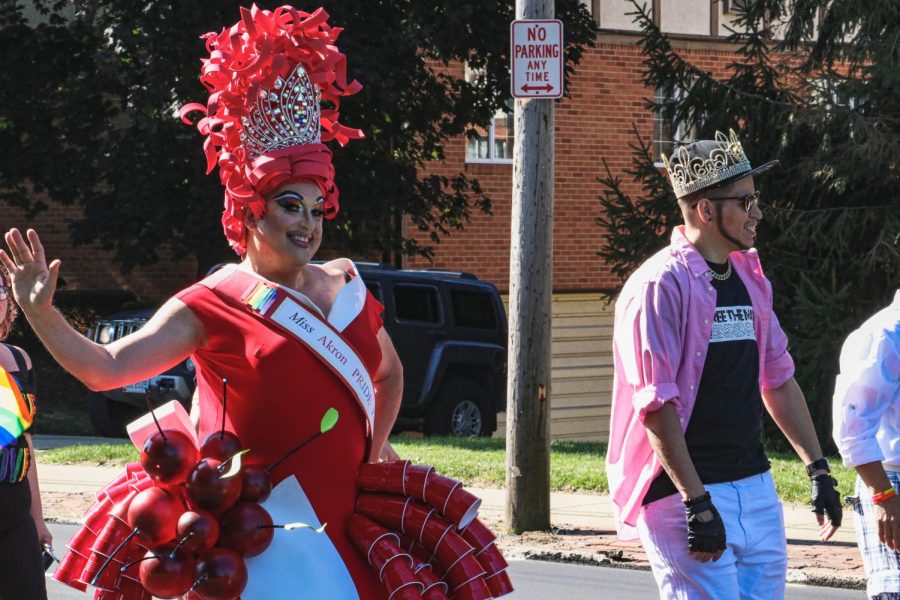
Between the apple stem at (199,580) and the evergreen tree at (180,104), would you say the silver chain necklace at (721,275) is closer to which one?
the apple stem at (199,580)

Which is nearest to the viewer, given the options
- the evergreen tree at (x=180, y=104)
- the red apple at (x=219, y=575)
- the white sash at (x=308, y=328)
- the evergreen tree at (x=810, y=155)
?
the red apple at (x=219, y=575)

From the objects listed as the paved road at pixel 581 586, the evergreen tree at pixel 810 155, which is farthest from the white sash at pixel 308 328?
the evergreen tree at pixel 810 155

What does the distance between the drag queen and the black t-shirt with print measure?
121 cm

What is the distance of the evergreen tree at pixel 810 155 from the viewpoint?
17344 millimetres

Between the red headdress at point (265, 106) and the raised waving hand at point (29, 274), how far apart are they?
58 centimetres

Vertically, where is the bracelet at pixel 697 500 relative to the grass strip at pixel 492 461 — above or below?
→ above

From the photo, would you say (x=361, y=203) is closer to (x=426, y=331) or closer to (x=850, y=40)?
→ (x=426, y=331)

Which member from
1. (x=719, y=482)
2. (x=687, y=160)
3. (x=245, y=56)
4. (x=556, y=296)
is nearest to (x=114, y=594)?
(x=245, y=56)

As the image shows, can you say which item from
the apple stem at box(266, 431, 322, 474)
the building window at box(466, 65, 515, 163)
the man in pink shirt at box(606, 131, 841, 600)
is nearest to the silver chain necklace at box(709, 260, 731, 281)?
the man in pink shirt at box(606, 131, 841, 600)

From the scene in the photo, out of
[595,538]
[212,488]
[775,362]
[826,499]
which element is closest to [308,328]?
[212,488]

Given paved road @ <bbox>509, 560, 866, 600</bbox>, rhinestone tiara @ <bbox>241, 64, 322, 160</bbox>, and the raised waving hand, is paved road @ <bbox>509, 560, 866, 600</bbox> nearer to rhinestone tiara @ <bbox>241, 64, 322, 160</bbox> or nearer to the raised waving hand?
rhinestone tiara @ <bbox>241, 64, 322, 160</bbox>

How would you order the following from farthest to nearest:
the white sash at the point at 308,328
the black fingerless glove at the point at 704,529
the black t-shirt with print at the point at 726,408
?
the black t-shirt with print at the point at 726,408 < the black fingerless glove at the point at 704,529 < the white sash at the point at 308,328

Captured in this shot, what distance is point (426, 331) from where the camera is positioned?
19.0 meters

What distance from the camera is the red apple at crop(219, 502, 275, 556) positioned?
345 centimetres
